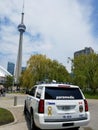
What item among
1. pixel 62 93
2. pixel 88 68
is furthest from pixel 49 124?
pixel 88 68

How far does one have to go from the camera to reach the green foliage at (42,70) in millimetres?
65344

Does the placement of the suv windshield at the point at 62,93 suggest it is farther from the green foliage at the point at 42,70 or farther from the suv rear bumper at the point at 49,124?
the green foliage at the point at 42,70

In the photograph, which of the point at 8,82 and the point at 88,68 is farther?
the point at 8,82

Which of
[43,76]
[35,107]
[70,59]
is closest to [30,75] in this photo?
[43,76]

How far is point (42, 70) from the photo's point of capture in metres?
65.6

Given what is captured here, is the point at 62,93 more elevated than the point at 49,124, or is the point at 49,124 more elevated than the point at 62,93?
the point at 62,93

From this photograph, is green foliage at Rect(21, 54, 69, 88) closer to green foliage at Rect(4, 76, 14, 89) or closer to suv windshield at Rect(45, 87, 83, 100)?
green foliage at Rect(4, 76, 14, 89)

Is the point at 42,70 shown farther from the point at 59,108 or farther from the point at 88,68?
the point at 59,108

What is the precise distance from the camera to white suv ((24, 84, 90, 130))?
9.65 m

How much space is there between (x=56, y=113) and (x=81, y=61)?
52712 millimetres

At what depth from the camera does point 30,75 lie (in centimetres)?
6606

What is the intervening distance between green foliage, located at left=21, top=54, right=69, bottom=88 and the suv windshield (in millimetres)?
54500

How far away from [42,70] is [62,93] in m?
55.5

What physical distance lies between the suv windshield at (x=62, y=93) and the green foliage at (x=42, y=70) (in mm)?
54500
